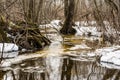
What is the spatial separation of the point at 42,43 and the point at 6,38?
2.17 metres

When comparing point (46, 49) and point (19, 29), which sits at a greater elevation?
point (19, 29)

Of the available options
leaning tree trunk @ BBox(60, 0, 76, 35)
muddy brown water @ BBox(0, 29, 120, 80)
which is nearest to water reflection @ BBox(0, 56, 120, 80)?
muddy brown water @ BBox(0, 29, 120, 80)

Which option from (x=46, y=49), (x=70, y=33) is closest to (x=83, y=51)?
(x=46, y=49)

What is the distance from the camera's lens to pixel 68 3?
21.1 metres

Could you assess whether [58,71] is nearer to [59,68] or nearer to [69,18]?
[59,68]

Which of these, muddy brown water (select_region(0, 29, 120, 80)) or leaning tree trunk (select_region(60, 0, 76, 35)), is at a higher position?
leaning tree trunk (select_region(60, 0, 76, 35))

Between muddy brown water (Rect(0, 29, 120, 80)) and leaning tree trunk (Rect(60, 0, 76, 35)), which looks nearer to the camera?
muddy brown water (Rect(0, 29, 120, 80))

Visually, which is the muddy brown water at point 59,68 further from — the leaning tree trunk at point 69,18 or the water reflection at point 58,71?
the leaning tree trunk at point 69,18

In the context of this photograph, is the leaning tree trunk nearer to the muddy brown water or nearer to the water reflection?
the muddy brown water

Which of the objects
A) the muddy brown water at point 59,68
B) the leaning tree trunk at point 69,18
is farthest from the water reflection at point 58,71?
the leaning tree trunk at point 69,18

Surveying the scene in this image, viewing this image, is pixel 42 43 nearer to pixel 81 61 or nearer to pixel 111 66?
pixel 81 61

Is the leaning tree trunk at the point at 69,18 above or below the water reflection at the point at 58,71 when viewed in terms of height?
above

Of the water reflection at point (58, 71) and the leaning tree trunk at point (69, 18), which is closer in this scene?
the water reflection at point (58, 71)

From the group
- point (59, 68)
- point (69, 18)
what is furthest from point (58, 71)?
point (69, 18)
